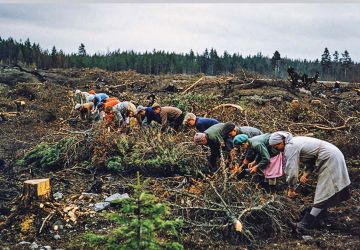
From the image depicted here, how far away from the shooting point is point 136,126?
32.3 ft

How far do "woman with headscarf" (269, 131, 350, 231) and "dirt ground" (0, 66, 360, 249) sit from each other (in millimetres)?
291

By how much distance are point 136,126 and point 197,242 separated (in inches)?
189

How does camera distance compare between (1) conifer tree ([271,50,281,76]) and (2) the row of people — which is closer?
(2) the row of people

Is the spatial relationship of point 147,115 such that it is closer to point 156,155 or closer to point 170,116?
point 170,116

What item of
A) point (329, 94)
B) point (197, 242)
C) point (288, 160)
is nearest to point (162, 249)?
point (197, 242)

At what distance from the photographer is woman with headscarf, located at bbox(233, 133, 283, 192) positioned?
6332 millimetres

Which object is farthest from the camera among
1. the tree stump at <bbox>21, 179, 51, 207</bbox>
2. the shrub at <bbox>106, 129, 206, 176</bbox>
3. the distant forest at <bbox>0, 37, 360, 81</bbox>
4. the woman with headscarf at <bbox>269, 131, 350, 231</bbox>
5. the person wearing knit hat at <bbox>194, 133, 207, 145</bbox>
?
the distant forest at <bbox>0, 37, 360, 81</bbox>

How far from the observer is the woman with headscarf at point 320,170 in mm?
5805

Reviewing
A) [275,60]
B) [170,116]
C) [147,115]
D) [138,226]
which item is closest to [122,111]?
[147,115]

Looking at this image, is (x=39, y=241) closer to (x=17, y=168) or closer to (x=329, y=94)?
(x=17, y=168)

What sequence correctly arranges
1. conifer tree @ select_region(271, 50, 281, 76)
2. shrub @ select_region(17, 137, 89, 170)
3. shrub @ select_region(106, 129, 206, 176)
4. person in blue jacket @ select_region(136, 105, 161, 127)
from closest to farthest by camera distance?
shrub @ select_region(106, 129, 206, 176) < shrub @ select_region(17, 137, 89, 170) < person in blue jacket @ select_region(136, 105, 161, 127) < conifer tree @ select_region(271, 50, 281, 76)

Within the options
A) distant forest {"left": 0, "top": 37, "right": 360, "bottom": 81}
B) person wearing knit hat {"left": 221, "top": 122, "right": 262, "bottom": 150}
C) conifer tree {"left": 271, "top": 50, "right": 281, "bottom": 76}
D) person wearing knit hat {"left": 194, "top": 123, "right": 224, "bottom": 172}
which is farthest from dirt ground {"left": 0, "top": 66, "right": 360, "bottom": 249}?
distant forest {"left": 0, "top": 37, "right": 360, "bottom": 81}

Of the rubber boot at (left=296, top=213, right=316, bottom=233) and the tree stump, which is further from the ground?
the tree stump

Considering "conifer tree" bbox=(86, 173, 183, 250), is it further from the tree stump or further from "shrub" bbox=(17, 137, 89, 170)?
"shrub" bbox=(17, 137, 89, 170)
